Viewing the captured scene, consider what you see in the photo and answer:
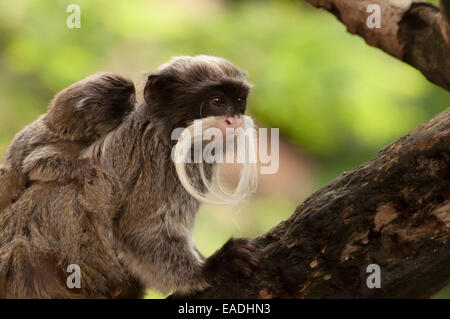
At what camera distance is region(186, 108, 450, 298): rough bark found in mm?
2334

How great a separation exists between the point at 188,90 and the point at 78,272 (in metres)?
0.92

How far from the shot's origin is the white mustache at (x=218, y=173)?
2.67 m

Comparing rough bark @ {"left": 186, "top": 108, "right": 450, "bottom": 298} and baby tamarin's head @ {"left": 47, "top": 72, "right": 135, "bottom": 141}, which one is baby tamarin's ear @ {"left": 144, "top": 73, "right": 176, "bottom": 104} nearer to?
baby tamarin's head @ {"left": 47, "top": 72, "right": 135, "bottom": 141}

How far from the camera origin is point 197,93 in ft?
9.14

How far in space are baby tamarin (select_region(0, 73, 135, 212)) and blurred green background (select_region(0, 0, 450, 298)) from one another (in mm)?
1825

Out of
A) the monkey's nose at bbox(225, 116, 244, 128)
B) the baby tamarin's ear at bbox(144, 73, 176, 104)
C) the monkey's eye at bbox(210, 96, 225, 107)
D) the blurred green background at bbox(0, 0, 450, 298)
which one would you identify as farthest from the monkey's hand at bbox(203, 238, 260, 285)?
the blurred green background at bbox(0, 0, 450, 298)

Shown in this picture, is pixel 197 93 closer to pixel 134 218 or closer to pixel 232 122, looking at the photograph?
pixel 232 122

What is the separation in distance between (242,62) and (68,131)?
2.98 meters

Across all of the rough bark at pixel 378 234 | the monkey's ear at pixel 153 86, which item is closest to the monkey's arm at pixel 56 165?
the monkey's ear at pixel 153 86

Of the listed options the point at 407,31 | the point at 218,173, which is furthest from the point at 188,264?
the point at 407,31

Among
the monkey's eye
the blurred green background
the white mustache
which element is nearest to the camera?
the white mustache

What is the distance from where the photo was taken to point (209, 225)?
5.03 m

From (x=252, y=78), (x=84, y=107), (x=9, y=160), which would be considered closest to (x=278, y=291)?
(x=84, y=107)

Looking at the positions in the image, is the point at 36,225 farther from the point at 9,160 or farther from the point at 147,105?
the point at 147,105
